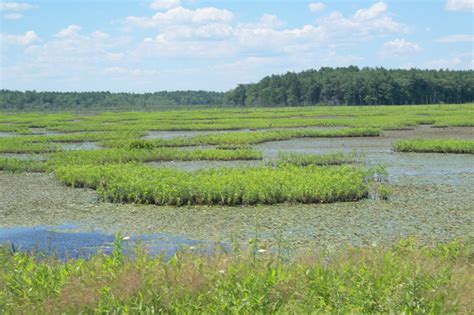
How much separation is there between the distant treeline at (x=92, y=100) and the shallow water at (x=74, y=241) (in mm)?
112414

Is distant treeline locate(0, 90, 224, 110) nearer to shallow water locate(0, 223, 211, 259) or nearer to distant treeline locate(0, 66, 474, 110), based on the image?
distant treeline locate(0, 66, 474, 110)

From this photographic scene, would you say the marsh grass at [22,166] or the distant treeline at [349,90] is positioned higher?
the distant treeline at [349,90]

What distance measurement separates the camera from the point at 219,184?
15.4 meters

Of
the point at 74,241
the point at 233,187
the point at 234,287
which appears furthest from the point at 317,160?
the point at 234,287

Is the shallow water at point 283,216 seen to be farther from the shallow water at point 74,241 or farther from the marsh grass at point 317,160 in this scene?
the marsh grass at point 317,160

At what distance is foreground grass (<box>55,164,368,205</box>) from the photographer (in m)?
15.0

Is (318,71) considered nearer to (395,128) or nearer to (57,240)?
(395,128)

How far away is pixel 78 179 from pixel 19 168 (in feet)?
17.3

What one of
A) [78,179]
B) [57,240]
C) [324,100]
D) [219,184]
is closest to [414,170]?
[219,184]

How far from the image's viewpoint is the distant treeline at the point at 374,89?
360ft

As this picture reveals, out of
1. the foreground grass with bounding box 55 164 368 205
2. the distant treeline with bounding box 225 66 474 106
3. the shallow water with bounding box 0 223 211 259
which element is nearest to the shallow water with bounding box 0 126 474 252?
the shallow water with bounding box 0 223 211 259

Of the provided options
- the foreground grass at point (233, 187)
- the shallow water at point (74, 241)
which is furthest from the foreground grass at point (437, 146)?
the shallow water at point (74, 241)

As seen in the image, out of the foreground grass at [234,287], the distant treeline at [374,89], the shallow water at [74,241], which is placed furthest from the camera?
the distant treeline at [374,89]

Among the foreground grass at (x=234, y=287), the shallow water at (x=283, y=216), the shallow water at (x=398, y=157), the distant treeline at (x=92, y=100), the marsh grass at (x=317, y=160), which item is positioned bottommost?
the shallow water at (x=398, y=157)
